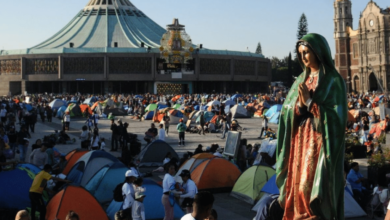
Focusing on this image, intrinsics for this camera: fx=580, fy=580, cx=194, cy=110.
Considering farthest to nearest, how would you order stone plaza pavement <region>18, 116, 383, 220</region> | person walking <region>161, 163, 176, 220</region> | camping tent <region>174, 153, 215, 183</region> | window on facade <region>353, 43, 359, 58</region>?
1. window on facade <region>353, 43, 359, 58</region>
2. camping tent <region>174, 153, 215, 183</region>
3. stone plaza pavement <region>18, 116, 383, 220</region>
4. person walking <region>161, 163, 176, 220</region>

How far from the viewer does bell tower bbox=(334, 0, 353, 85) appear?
7175cm

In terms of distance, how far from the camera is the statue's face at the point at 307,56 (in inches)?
177

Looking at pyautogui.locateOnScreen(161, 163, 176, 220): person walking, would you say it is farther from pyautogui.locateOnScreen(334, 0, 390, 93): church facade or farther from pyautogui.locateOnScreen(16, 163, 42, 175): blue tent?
pyautogui.locateOnScreen(334, 0, 390, 93): church facade

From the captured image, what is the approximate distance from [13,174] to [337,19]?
66527 mm

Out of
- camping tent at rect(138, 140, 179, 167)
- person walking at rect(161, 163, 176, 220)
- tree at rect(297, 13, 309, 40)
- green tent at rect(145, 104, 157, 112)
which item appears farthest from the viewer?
tree at rect(297, 13, 309, 40)

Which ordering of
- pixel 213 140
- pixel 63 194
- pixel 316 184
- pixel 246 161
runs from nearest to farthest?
1. pixel 316 184
2. pixel 63 194
3. pixel 246 161
4. pixel 213 140

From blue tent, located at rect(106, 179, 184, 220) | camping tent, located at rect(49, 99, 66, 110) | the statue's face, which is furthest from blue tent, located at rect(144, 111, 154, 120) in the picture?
the statue's face

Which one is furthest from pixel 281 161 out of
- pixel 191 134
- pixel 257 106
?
pixel 257 106

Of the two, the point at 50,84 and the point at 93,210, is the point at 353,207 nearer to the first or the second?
the point at 93,210

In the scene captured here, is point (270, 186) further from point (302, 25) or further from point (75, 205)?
point (302, 25)

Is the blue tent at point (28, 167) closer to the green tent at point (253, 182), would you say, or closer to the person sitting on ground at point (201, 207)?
the green tent at point (253, 182)

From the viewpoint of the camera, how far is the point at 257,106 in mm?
37594

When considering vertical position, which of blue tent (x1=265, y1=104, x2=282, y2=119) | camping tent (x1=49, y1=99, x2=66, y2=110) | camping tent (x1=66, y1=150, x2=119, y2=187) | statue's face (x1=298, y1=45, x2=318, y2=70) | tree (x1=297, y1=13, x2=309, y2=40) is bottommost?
camping tent (x1=66, y1=150, x2=119, y2=187)

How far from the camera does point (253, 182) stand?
1150 centimetres
